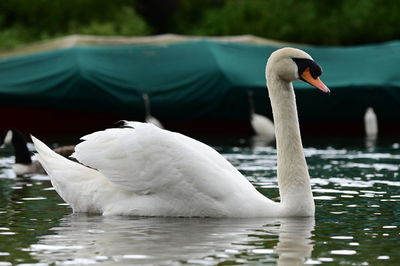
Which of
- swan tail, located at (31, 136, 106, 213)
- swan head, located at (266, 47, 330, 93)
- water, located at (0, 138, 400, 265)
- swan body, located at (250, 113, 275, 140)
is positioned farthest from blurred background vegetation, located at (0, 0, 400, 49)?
swan head, located at (266, 47, 330, 93)

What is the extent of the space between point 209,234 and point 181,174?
45.5 inches

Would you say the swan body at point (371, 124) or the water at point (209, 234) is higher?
the swan body at point (371, 124)

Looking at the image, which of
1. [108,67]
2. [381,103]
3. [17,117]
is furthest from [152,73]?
[381,103]

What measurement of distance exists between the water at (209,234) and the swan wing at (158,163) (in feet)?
1.03

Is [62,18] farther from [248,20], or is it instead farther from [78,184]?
[78,184]

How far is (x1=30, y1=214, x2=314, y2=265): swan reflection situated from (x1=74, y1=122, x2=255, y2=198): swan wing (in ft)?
1.03

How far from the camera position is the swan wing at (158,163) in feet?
38.3

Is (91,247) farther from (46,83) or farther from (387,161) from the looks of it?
(46,83)

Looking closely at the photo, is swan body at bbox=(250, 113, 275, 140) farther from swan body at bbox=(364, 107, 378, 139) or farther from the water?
the water

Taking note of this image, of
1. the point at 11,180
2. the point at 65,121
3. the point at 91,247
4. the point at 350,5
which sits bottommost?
the point at 91,247

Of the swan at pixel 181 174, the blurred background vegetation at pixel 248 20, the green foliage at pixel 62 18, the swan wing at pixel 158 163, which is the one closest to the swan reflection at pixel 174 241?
the swan at pixel 181 174

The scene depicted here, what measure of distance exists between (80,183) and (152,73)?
2000 centimetres

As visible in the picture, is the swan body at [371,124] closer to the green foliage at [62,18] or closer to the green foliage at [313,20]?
the green foliage at [313,20]

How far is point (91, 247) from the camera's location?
9.89 m
